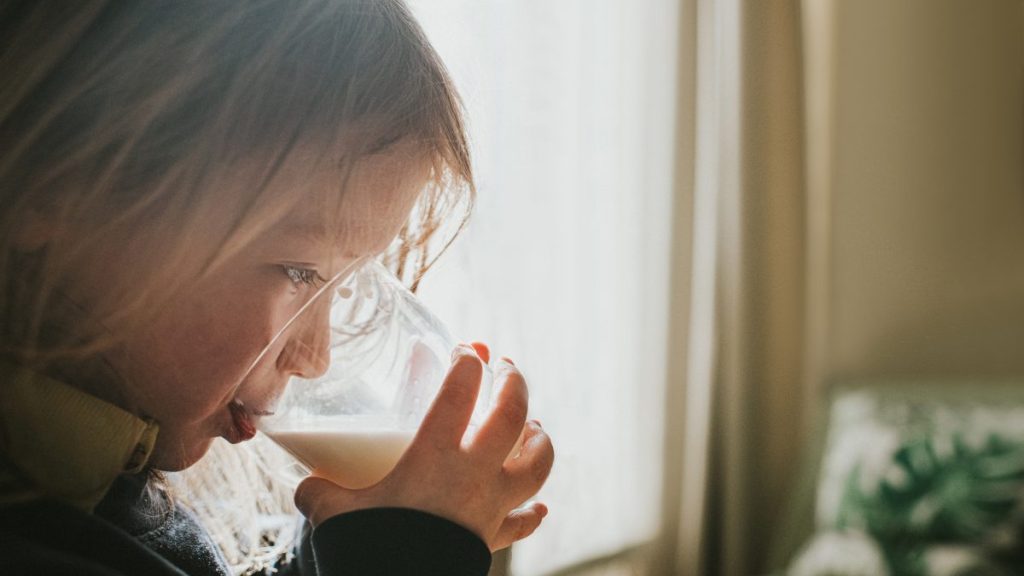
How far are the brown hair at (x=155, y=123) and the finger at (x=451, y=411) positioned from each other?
17cm

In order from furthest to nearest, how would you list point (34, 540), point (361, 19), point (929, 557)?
point (929, 557)
point (361, 19)
point (34, 540)

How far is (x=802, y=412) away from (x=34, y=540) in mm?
2047

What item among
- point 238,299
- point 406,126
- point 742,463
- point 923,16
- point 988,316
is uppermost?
point 923,16

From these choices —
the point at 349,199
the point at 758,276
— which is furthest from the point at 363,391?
the point at 758,276

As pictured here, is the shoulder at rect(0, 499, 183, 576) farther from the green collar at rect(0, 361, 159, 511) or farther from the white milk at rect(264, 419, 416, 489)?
the white milk at rect(264, 419, 416, 489)

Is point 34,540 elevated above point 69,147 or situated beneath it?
situated beneath

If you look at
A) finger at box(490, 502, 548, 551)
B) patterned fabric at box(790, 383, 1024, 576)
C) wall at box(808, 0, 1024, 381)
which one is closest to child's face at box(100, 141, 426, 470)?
finger at box(490, 502, 548, 551)

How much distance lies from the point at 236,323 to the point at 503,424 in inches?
7.8

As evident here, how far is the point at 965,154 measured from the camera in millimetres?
2250

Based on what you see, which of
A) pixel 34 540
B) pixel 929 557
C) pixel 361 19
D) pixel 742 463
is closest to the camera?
pixel 34 540

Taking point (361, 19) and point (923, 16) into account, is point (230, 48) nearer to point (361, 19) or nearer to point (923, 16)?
point (361, 19)

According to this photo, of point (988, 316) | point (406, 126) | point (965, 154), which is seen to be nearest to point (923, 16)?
point (965, 154)

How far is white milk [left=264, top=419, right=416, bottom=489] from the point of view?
24.0 inches

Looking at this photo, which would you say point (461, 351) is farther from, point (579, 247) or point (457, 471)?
point (579, 247)
